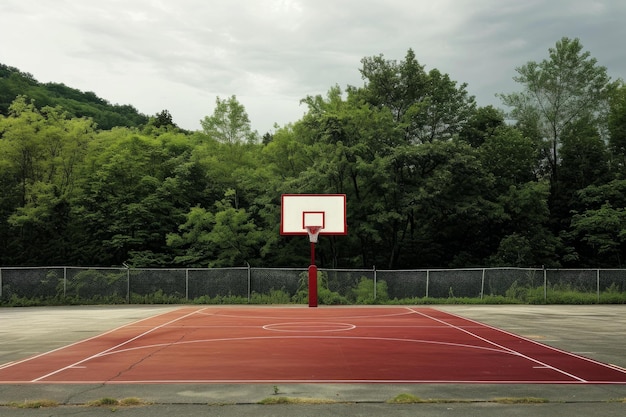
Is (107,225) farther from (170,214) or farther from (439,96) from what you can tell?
(439,96)

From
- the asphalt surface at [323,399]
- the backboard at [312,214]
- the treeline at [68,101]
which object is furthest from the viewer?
the treeline at [68,101]

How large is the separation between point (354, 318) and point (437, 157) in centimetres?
1935

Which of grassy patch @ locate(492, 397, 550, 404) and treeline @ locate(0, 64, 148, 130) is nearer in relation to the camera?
grassy patch @ locate(492, 397, 550, 404)

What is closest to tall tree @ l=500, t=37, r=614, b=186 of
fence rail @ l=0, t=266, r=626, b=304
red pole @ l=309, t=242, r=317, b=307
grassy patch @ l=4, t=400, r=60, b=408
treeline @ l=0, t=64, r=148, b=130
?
fence rail @ l=0, t=266, r=626, b=304

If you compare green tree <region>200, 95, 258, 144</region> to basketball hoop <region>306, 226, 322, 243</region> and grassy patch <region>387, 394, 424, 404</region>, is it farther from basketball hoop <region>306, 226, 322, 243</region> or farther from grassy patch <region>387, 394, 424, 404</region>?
grassy patch <region>387, 394, 424, 404</region>

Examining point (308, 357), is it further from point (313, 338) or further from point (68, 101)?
point (68, 101)

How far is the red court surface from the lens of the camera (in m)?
9.32

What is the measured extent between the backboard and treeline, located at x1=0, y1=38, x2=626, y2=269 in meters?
8.41

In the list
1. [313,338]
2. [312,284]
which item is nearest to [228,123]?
[312,284]

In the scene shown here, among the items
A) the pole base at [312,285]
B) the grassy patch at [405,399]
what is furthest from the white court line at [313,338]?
the pole base at [312,285]

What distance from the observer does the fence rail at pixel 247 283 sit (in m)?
28.0

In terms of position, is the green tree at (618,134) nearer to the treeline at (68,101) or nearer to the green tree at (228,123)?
the green tree at (228,123)

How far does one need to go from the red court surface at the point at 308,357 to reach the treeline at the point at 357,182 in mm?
A: 20026

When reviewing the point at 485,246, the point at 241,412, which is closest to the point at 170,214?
the point at 485,246
